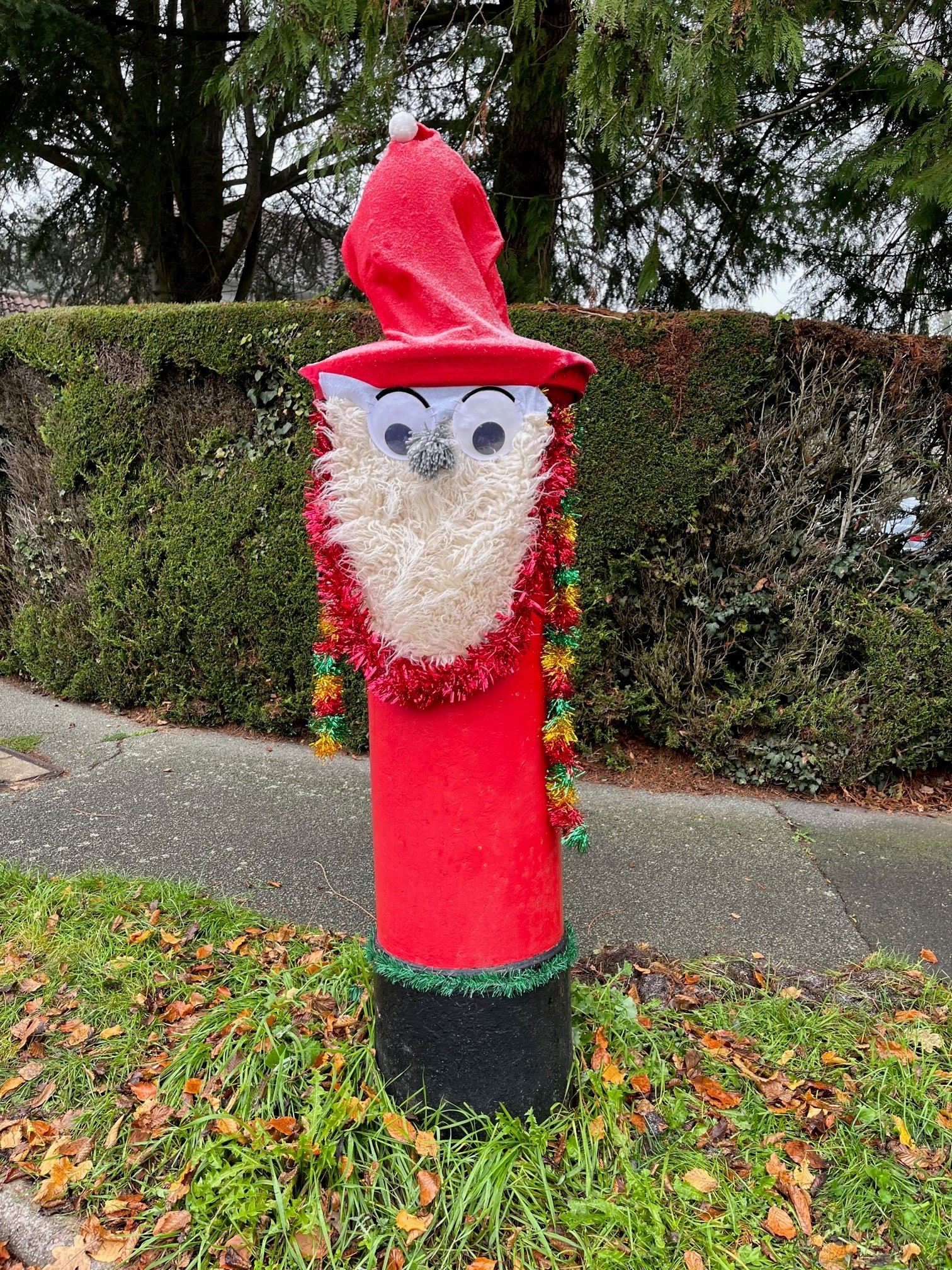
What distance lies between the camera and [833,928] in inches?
120

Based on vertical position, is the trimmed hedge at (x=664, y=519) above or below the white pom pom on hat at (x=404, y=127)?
below

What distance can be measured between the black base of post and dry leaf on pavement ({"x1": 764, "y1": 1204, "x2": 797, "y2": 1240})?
55 centimetres

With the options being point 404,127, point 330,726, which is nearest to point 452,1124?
point 330,726

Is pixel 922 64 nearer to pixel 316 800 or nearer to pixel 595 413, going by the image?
pixel 595 413

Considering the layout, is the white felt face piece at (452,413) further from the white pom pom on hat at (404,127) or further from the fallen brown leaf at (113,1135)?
the fallen brown leaf at (113,1135)

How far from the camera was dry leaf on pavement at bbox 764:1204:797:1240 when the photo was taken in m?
1.83

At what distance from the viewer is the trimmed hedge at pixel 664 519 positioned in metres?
4.03

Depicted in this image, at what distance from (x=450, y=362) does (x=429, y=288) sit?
9.4 inches

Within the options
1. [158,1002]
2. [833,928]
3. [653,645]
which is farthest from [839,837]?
[158,1002]

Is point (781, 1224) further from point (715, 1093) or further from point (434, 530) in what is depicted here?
point (434, 530)

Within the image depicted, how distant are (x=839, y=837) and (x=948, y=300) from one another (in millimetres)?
3517

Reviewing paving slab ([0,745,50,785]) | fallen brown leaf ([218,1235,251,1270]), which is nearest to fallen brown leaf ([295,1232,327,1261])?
fallen brown leaf ([218,1235,251,1270])

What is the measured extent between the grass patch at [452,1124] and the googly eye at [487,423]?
1628 mm

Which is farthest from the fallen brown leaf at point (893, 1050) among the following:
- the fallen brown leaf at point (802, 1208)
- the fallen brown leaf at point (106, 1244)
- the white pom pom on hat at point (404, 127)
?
the white pom pom on hat at point (404, 127)
